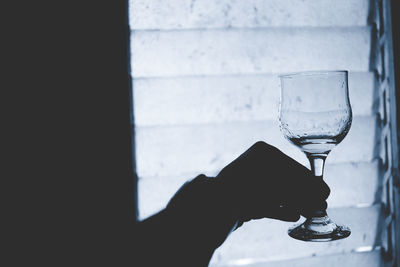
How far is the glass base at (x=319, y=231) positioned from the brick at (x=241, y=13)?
753mm

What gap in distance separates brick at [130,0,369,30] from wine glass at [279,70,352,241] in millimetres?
601

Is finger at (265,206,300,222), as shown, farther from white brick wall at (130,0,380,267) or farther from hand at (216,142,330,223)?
white brick wall at (130,0,380,267)

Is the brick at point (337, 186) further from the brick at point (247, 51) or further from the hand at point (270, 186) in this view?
the hand at point (270, 186)

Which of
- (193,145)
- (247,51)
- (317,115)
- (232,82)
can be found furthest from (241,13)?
(317,115)

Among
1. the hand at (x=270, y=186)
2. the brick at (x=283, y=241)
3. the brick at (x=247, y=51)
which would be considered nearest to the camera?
the hand at (x=270, y=186)

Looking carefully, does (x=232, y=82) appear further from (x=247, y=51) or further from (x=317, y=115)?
(x=317, y=115)

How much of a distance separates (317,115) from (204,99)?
58 centimetres

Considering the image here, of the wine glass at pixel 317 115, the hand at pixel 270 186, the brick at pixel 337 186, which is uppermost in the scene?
the wine glass at pixel 317 115

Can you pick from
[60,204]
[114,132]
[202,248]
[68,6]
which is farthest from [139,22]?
[202,248]

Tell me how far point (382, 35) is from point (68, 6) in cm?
107

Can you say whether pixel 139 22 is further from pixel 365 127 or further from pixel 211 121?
pixel 365 127

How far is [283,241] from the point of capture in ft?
4.81

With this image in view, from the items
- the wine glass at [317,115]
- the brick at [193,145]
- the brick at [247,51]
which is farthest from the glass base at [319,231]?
the brick at [247,51]

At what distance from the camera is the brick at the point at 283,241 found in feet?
4.69
